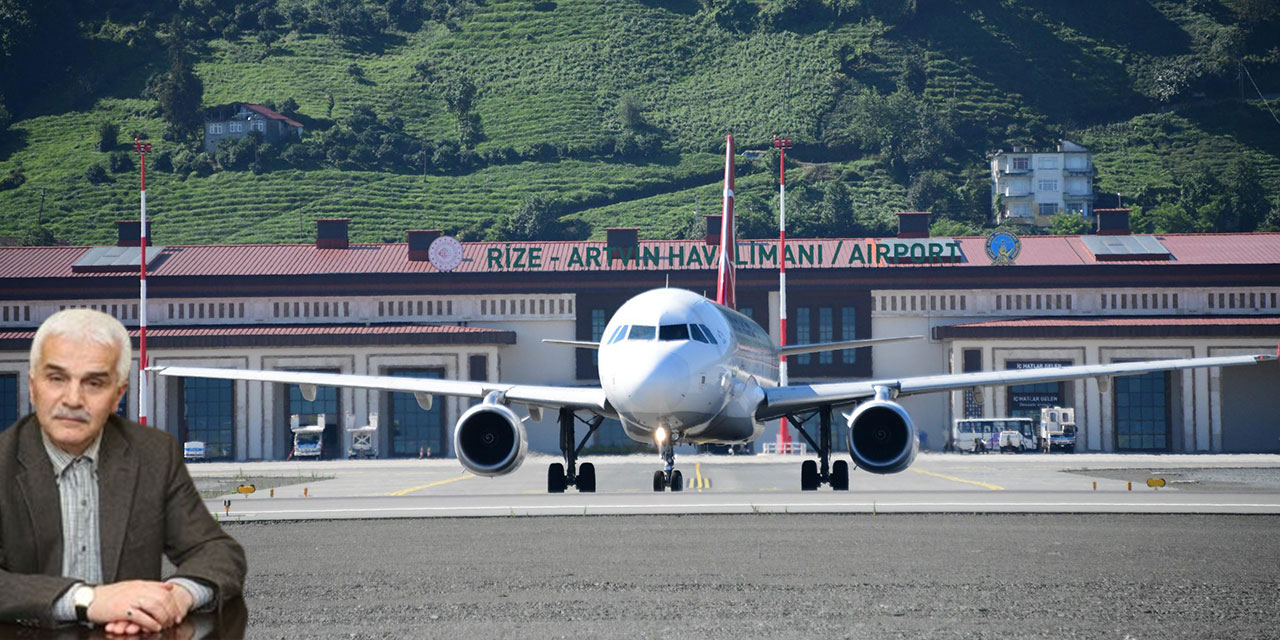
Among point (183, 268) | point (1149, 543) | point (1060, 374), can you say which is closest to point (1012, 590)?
point (1149, 543)

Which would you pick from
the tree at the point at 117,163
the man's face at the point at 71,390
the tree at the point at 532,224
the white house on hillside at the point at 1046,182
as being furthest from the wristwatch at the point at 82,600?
the tree at the point at 117,163

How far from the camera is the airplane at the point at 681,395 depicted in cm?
2748

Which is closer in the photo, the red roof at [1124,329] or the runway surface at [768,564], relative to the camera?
the runway surface at [768,564]

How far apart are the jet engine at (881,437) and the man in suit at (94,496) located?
23914 mm

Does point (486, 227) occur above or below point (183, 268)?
above

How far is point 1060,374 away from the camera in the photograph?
33.0 metres

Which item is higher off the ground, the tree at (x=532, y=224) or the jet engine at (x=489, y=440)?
the tree at (x=532, y=224)

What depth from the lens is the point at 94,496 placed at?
198 inches

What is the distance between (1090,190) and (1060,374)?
16508cm

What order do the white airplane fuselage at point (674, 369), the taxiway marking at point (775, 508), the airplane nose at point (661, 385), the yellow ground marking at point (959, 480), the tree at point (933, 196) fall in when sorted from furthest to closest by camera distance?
1. the tree at point (933, 196)
2. the yellow ground marking at point (959, 480)
3. the white airplane fuselage at point (674, 369)
4. the airplane nose at point (661, 385)
5. the taxiway marking at point (775, 508)

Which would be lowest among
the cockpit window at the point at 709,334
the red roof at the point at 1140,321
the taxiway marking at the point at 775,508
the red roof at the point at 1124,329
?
the taxiway marking at the point at 775,508

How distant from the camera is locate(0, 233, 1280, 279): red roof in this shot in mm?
76188

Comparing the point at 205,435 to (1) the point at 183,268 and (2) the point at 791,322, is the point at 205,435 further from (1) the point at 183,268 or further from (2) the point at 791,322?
(2) the point at 791,322

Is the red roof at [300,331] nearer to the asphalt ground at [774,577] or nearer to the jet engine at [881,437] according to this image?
the jet engine at [881,437]
